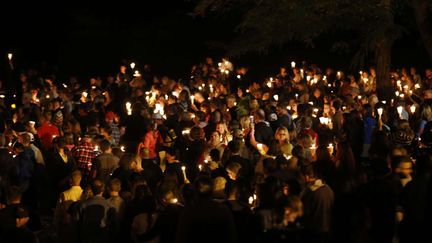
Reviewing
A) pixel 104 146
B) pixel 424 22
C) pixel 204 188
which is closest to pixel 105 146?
pixel 104 146

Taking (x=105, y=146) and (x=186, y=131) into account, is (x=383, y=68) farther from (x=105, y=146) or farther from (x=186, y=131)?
(x=105, y=146)

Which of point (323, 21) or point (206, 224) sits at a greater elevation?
point (323, 21)

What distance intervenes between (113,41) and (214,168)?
884 inches

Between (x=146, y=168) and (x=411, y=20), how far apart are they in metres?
15.2

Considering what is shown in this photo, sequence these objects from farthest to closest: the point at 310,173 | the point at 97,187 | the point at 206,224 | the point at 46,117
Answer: the point at 46,117
the point at 97,187
the point at 310,173
the point at 206,224

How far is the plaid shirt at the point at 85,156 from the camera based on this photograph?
12797 millimetres

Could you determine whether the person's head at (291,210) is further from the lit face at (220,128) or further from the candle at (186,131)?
the lit face at (220,128)

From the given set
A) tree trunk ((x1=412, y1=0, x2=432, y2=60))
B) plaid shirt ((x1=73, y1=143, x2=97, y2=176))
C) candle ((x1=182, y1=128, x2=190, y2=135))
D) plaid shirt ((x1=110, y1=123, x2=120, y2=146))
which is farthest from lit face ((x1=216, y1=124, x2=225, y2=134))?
tree trunk ((x1=412, y1=0, x2=432, y2=60))

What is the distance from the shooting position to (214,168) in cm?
1078

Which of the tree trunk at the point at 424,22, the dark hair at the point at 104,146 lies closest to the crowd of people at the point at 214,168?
the dark hair at the point at 104,146

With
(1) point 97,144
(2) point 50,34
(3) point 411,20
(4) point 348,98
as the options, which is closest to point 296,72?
(3) point 411,20

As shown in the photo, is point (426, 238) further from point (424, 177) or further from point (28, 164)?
point (28, 164)

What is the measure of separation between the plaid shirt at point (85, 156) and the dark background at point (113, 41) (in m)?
18.3

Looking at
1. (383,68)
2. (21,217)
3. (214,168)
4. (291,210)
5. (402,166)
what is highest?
(383,68)
